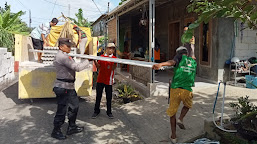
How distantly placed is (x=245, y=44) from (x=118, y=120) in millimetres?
5056

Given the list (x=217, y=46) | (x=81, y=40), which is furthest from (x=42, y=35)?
(x=217, y=46)

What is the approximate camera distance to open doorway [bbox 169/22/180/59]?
10483 millimetres

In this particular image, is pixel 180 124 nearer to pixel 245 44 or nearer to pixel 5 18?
pixel 245 44

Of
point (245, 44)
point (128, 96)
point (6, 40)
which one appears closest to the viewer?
point (128, 96)

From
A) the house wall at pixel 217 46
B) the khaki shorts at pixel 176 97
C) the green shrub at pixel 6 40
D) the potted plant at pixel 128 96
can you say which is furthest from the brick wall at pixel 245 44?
the green shrub at pixel 6 40

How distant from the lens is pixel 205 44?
7.96 metres

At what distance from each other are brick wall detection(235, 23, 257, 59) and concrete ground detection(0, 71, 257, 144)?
1369mm

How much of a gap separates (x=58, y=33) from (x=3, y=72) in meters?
3.17

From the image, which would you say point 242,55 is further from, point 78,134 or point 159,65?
point 78,134

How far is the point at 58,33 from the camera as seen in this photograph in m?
7.48

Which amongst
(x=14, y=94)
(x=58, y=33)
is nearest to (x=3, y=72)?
(x=14, y=94)

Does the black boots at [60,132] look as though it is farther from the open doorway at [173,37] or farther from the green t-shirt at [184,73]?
the open doorway at [173,37]

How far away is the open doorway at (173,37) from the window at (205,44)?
230 cm

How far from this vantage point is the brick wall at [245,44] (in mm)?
7328
